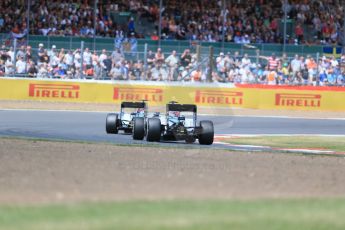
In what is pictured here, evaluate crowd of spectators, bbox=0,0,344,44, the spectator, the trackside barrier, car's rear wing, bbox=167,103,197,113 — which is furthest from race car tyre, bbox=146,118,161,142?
crowd of spectators, bbox=0,0,344,44

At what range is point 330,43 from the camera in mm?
38031

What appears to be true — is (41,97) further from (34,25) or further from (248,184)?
(248,184)

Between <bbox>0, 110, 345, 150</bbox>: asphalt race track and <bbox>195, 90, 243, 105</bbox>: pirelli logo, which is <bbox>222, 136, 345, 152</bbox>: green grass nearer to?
<bbox>0, 110, 345, 150</bbox>: asphalt race track

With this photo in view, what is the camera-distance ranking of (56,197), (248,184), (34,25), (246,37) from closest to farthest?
(56,197) < (248,184) < (34,25) < (246,37)

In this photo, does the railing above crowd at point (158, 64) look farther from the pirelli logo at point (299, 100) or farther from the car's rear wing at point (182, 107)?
the car's rear wing at point (182, 107)

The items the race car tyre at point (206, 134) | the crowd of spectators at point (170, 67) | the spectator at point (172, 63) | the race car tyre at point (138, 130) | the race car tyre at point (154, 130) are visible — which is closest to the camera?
the race car tyre at point (154, 130)

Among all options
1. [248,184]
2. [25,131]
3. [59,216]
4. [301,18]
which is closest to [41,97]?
[25,131]

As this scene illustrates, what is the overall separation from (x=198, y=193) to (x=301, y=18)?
2851 cm

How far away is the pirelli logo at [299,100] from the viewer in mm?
32656

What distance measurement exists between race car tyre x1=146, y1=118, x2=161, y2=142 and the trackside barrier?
11.7m

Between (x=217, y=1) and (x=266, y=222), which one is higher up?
(x=217, y=1)

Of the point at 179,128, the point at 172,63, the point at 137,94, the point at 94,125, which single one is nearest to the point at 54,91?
the point at 137,94

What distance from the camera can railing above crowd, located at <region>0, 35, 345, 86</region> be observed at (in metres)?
31.5

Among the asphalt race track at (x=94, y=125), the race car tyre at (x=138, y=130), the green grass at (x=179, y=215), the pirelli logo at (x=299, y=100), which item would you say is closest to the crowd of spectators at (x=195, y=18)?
the pirelli logo at (x=299, y=100)
